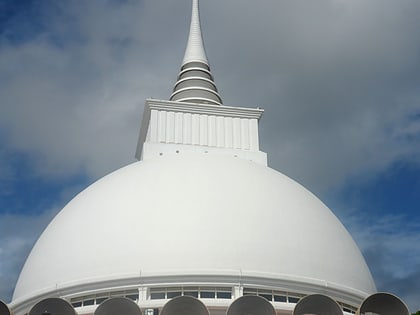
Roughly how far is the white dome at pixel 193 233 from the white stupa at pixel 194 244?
0.04 metres

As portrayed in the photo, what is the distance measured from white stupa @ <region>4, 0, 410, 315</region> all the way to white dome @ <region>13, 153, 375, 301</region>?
4 cm

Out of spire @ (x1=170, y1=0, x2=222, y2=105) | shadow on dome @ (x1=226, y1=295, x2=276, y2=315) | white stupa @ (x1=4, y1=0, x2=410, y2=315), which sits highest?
spire @ (x1=170, y1=0, x2=222, y2=105)

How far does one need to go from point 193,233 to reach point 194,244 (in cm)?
43

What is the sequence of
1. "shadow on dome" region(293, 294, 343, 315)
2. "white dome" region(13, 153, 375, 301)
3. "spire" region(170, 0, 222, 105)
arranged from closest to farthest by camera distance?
"shadow on dome" region(293, 294, 343, 315)
"white dome" region(13, 153, 375, 301)
"spire" region(170, 0, 222, 105)

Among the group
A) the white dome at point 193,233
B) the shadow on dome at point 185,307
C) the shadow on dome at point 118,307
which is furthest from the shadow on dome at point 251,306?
the shadow on dome at point 118,307

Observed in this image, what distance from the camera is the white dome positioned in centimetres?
2070

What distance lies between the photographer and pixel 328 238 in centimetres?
2281

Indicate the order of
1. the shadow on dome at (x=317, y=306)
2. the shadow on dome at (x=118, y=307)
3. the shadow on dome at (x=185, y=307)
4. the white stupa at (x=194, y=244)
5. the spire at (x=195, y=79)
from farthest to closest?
the spire at (x=195, y=79) → the white stupa at (x=194, y=244) → the shadow on dome at (x=317, y=306) → the shadow on dome at (x=118, y=307) → the shadow on dome at (x=185, y=307)

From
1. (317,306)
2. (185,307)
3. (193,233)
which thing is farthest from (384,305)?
(193,233)

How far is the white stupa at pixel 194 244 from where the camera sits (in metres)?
20.4

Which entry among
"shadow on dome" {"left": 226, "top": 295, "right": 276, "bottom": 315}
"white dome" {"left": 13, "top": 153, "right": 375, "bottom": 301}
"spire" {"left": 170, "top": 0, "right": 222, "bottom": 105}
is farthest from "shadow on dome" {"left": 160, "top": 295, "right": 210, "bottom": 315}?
"spire" {"left": 170, "top": 0, "right": 222, "bottom": 105}

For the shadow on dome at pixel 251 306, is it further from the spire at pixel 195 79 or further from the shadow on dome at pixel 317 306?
the spire at pixel 195 79

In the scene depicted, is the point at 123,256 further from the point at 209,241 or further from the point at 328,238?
the point at 328,238

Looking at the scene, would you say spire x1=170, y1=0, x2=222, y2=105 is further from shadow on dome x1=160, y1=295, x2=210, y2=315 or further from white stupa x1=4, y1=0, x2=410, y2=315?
shadow on dome x1=160, y1=295, x2=210, y2=315
